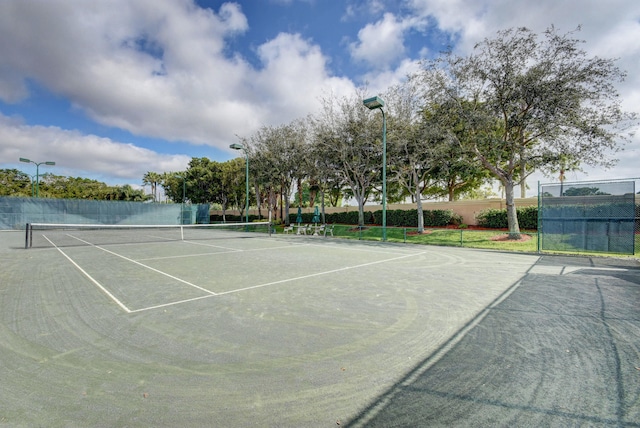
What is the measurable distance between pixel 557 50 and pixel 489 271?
1498 centimetres

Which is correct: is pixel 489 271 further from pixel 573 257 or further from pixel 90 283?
pixel 90 283

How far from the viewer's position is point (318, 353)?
11.8ft

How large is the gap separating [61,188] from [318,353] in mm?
86380

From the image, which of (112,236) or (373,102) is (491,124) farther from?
(112,236)

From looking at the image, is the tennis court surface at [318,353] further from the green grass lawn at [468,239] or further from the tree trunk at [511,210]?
the tree trunk at [511,210]

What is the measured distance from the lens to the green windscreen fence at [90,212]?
2911cm

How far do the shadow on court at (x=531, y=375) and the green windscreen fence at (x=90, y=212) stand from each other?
39.5 m

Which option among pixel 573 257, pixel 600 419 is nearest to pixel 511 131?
pixel 573 257

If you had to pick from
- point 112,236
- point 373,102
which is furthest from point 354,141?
point 112,236

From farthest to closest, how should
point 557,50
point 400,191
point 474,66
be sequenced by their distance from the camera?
point 400,191
point 474,66
point 557,50

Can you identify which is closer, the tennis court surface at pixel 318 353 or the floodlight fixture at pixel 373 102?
the tennis court surface at pixel 318 353

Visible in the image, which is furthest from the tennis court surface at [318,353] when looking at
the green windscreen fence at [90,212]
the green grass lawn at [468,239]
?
the green windscreen fence at [90,212]

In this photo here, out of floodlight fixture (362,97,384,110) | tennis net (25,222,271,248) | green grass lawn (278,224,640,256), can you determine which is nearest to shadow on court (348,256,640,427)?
green grass lawn (278,224,640,256)

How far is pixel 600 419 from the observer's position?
2.44 m
